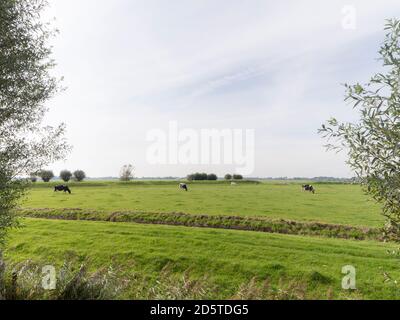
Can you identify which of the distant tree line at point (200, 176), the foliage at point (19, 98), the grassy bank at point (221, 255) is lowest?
the grassy bank at point (221, 255)

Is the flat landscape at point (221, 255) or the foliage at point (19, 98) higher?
the foliage at point (19, 98)

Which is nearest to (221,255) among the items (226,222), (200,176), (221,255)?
(221,255)

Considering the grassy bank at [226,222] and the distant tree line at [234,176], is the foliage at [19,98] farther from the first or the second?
the distant tree line at [234,176]

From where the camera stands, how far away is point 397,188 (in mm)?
5316

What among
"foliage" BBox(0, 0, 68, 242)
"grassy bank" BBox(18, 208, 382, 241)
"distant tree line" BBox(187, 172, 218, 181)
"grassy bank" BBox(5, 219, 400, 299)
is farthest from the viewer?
"distant tree line" BBox(187, 172, 218, 181)

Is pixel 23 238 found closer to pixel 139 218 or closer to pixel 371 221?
pixel 139 218

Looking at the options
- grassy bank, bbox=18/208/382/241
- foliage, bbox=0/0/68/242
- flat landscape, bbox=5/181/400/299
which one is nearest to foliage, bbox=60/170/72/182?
grassy bank, bbox=18/208/382/241

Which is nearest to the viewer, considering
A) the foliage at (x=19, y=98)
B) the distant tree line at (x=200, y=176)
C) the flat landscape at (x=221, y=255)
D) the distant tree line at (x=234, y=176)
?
the foliage at (x=19, y=98)

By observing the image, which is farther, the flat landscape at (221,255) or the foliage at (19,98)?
the flat landscape at (221,255)

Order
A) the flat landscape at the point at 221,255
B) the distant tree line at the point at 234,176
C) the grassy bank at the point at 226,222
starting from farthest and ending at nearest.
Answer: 1. the distant tree line at the point at 234,176
2. the grassy bank at the point at 226,222
3. the flat landscape at the point at 221,255

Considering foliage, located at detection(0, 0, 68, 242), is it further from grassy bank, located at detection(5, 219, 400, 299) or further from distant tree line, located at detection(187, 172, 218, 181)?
distant tree line, located at detection(187, 172, 218, 181)

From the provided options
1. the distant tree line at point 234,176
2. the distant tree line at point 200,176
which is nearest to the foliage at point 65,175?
the distant tree line at point 200,176

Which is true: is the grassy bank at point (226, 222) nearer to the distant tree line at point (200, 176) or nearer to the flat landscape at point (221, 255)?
the flat landscape at point (221, 255)

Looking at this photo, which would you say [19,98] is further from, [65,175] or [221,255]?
[65,175]
